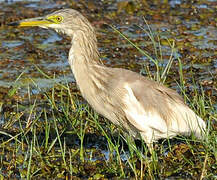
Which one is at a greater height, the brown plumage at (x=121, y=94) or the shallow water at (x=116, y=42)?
the brown plumage at (x=121, y=94)

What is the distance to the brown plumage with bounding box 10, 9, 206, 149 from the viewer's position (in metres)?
5.33

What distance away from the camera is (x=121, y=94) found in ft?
17.4

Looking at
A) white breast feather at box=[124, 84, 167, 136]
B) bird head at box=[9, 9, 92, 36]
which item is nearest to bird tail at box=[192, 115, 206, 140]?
white breast feather at box=[124, 84, 167, 136]

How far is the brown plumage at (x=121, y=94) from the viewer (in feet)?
17.5

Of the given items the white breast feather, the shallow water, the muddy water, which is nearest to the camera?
the white breast feather

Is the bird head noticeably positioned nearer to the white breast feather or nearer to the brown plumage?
the brown plumage

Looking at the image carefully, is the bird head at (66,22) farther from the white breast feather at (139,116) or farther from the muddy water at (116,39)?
the muddy water at (116,39)

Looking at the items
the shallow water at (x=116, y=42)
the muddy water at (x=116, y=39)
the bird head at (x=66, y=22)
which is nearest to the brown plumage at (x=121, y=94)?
the bird head at (x=66, y=22)

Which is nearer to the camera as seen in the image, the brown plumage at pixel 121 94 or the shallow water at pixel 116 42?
the brown plumage at pixel 121 94

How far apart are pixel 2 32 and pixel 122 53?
1.86 meters

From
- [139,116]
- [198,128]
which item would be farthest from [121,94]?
[198,128]

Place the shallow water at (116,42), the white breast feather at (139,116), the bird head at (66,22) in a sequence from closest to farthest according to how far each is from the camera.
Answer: the white breast feather at (139,116) < the bird head at (66,22) < the shallow water at (116,42)

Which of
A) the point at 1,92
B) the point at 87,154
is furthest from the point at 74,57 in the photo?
the point at 1,92

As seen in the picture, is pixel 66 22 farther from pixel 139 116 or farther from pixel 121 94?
pixel 139 116
